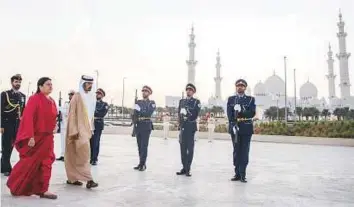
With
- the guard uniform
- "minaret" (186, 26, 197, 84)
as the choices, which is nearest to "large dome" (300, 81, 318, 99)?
"minaret" (186, 26, 197, 84)

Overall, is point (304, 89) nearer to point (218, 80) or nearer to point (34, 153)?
point (218, 80)

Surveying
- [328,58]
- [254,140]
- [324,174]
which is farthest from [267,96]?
[324,174]

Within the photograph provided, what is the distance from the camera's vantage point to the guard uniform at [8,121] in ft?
19.0

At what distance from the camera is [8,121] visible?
5.84 metres

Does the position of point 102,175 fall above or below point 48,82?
below

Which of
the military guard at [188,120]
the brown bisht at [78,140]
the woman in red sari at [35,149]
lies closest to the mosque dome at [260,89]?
the military guard at [188,120]

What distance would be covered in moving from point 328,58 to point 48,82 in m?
61.1

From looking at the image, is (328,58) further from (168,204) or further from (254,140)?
(168,204)

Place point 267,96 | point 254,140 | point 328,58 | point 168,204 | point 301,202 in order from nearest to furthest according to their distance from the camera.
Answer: point 168,204
point 301,202
point 254,140
point 328,58
point 267,96

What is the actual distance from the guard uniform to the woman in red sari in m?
1.63

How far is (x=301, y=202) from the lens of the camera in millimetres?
4273

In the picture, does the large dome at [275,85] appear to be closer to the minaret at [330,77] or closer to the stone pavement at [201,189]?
the minaret at [330,77]

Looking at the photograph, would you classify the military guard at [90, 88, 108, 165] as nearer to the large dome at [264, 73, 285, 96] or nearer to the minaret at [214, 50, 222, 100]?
the minaret at [214, 50, 222, 100]

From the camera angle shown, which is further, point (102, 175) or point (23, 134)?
point (102, 175)
